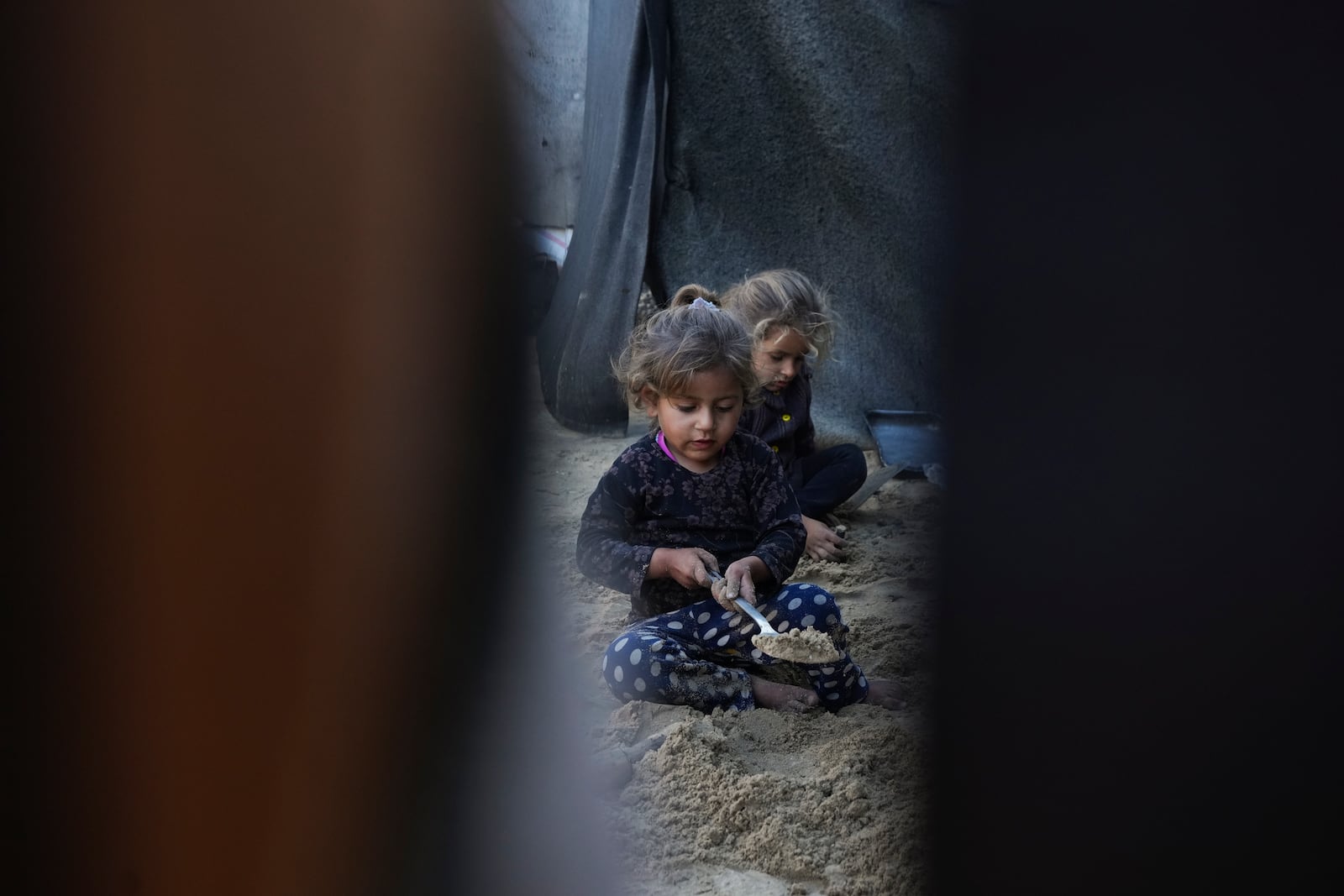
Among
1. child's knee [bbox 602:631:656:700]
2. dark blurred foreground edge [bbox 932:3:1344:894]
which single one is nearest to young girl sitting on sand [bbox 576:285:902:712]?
child's knee [bbox 602:631:656:700]

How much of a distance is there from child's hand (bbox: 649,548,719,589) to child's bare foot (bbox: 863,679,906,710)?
416mm

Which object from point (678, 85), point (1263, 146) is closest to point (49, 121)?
point (1263, 146)

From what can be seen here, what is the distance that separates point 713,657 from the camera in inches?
95.7

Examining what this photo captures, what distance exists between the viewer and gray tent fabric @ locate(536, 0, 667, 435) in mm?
4629

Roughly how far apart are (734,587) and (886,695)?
16.8 inches

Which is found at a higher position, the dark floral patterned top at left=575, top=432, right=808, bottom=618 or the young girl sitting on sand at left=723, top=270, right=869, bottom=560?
the young girl sitting on sand at left=723, top=270, right=869, bottom=560

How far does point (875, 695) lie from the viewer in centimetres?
236

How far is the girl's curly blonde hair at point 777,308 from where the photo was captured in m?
3.32

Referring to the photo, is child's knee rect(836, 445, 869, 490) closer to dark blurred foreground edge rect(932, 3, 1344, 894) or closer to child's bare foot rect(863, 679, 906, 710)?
child's bare foot rect(863, 679, 906, 710)

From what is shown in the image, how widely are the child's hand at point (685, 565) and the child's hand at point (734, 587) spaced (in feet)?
0.12

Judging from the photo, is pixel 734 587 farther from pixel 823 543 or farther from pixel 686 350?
pixel 823 543

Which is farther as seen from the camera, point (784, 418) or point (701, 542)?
point (784, 418)

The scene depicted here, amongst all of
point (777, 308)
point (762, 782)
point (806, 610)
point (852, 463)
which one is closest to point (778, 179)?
point (852, 463)

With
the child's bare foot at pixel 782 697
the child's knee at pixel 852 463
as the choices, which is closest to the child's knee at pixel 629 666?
the child's bare foot at pixel 782 697
